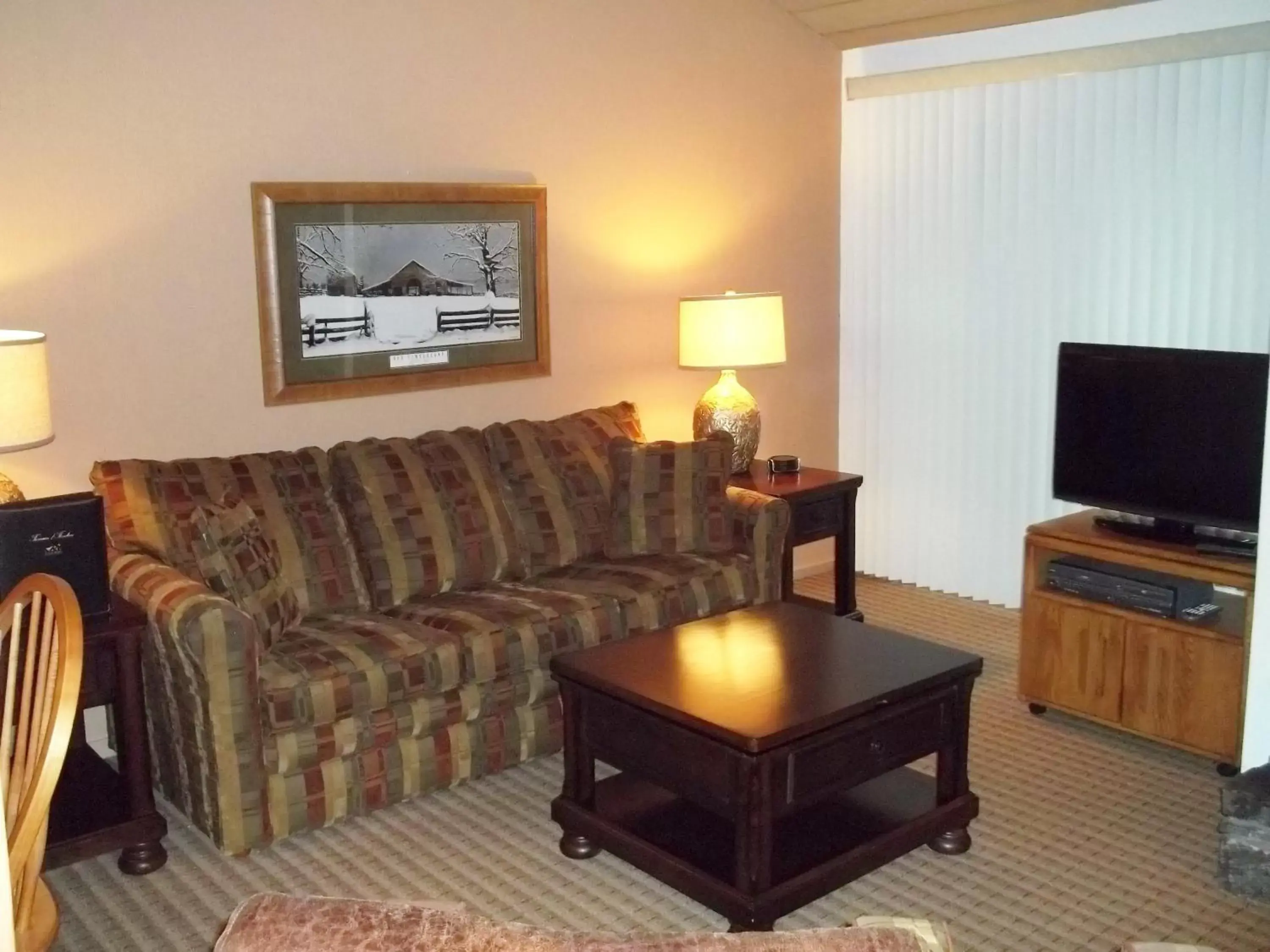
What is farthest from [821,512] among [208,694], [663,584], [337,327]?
[208,694]

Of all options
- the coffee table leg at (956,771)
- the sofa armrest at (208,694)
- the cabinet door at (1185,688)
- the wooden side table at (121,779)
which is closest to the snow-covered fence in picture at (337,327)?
the sofa armrest at (208,694)

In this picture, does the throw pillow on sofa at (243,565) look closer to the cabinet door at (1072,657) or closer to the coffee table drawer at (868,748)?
the coffee table drawer at (868,748)

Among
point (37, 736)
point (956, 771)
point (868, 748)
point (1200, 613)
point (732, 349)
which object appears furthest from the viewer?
point (732, 349)

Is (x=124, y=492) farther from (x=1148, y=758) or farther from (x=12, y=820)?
(x=1148, y=758)

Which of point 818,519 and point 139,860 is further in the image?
point 818,519

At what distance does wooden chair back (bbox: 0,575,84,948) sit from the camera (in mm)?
1725

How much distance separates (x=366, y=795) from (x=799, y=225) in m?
3.14

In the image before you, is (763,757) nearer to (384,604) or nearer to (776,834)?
(776,834)

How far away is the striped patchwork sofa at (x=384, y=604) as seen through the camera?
3100 millimetres

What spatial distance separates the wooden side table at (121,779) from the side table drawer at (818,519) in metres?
2.31

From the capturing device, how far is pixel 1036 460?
4.89 metres

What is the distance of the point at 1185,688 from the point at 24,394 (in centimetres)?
314

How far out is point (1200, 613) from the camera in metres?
3.65

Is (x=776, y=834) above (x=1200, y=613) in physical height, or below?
below
